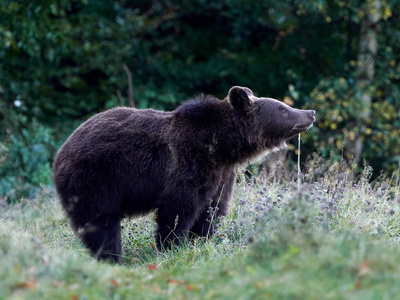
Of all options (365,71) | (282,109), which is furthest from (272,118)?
(365,71)

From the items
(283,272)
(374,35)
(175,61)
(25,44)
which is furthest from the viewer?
(175,61)

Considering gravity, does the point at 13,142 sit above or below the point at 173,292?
below

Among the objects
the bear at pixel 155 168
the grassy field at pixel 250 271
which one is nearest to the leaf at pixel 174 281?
the grassy field at pixel 250 271

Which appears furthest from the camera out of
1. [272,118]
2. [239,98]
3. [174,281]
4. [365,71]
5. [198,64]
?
[198,64]

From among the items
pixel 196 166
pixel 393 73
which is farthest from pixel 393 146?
pixel 196 166

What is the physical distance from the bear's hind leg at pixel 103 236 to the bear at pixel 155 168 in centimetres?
1

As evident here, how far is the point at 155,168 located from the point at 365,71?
867 centimetres

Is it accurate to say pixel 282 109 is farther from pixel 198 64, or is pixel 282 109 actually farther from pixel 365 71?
pixel 198 64

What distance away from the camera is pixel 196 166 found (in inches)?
257

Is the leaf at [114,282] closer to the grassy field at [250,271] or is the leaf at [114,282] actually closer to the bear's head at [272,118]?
the grassy field at [250,271]

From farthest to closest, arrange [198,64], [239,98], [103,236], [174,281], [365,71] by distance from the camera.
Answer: [198,64], [365,71], [239,98], [103,236], [174,281]

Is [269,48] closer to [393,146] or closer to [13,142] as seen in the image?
[393,146]

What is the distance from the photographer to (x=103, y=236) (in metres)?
6.37

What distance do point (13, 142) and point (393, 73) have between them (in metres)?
8.67
